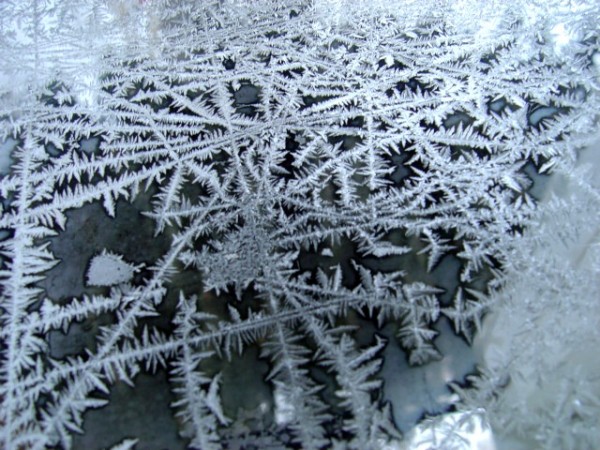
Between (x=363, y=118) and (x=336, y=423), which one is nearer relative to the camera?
(x=336, y=423)

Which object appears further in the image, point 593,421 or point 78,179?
point 78,179

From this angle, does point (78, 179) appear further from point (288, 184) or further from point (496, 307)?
point (496, 307)

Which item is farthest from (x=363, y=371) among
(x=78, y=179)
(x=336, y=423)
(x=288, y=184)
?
(x=78, y=179)

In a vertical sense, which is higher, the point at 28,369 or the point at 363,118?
the point at 363,118

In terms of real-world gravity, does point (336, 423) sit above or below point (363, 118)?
below

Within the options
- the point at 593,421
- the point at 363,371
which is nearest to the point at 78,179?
the point at 363,371

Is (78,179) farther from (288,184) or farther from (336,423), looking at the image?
(336,423)
